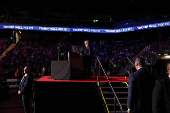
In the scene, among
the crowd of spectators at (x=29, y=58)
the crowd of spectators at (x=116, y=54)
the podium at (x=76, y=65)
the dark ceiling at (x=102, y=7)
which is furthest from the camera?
the dark ceiling at (x=102, y=7)

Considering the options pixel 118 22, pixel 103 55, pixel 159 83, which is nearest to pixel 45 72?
pixel 159 83

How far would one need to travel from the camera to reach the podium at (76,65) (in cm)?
590

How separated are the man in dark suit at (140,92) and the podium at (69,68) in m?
3.04

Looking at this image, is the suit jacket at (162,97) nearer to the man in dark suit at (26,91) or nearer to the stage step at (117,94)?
the stage step at (117,94)

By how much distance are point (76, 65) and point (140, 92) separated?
11.0 ft

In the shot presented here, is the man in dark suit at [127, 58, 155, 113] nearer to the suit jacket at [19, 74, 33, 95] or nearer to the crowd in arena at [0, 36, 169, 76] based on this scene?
the suit jacket at [19, 74, 33, 95]

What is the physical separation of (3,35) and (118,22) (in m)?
19.1

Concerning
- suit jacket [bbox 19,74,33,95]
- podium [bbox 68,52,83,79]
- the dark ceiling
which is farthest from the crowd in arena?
suit jacket [bbox 19,74,33,95]

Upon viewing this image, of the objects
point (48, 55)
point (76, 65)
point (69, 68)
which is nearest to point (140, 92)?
point (69, 68)

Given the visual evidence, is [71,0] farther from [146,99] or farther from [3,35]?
[146,99]

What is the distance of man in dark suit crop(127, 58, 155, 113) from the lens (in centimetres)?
285

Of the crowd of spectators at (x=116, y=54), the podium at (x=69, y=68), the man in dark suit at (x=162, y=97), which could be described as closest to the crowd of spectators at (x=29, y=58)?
the crowd of spectators at (x=116, y=54)

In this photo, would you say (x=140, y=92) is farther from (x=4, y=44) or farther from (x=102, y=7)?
(x=102, y=7)

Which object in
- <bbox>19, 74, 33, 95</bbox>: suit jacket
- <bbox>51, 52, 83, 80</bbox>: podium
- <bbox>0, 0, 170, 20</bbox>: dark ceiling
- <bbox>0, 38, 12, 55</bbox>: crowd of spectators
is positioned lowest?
<bbox>19, 74, 33, 95</bbox>: suit jacket
